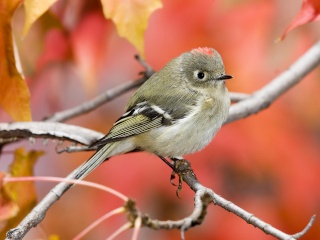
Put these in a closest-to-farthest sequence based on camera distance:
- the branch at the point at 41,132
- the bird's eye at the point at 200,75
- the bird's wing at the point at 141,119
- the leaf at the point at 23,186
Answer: the leaf at the point at 23,186, the branch at the point at 41,132, the bird's wing at the point at 141,119, the bird's eye at the point at 200,75

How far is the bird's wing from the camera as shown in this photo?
2.10m

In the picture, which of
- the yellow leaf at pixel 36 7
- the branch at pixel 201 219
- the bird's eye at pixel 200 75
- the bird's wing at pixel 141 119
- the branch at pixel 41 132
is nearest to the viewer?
the branch at pixel 201 219

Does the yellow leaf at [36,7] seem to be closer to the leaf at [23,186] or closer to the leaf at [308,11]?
the leaf at [23,186]

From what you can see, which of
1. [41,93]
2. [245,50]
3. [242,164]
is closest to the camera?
[245,50]

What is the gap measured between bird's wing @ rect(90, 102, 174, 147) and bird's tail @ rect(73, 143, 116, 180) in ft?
0.41

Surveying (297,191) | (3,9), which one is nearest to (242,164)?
(297,191)

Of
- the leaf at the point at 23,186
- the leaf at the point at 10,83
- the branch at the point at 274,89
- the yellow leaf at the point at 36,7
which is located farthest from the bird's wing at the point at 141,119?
the yellow leaf at the point at 36,7

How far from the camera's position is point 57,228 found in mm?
2617

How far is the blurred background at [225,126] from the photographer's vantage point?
7.43ft

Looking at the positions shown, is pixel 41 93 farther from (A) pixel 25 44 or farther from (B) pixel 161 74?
(B) pixel 161 74

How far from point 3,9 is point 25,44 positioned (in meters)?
0.72

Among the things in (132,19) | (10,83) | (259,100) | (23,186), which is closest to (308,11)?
(132,19)

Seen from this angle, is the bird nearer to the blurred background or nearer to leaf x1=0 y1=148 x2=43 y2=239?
the blurred background

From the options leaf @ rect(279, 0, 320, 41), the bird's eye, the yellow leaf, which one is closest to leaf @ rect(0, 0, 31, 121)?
the yellow leaf
